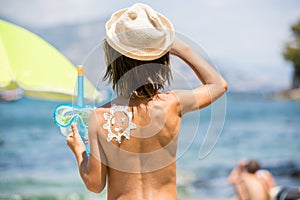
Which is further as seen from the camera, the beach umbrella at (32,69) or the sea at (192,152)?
the sea at (192,152)

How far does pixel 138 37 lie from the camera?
1459mm

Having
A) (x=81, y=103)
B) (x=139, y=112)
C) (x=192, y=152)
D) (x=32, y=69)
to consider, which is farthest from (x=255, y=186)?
(x=139, y=112)

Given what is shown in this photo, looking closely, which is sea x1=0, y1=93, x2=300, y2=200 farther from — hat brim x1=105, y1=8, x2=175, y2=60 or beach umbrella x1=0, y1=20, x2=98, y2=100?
hat brim x1=105, y1=8, x2=175, y2=60

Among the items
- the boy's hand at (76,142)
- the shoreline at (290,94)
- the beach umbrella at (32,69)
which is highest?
the boy's hand at (76,142)

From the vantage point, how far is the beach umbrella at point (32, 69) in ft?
10.8

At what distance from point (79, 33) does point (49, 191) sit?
1.46m

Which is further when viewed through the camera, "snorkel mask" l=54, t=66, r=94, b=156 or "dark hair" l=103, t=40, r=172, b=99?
"snorkel mask" l=54, t=66, r=94, b=156

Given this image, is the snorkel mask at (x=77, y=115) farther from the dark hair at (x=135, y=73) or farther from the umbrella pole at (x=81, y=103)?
the dark hair at (x=135, y=73)

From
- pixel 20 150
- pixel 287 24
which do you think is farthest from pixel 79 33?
pixel 287 24

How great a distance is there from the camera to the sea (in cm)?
531

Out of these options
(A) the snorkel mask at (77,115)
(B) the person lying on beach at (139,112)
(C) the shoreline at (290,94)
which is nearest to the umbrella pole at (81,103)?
(A) the snorkel mask at (77,115)

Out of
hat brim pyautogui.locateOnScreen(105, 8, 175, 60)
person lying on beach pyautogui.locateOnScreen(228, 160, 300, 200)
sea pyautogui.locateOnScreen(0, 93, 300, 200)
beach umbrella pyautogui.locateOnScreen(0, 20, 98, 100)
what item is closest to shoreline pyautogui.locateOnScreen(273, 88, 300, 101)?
sea pyautogui.locateOnScreen(0, 93, 300, 200)

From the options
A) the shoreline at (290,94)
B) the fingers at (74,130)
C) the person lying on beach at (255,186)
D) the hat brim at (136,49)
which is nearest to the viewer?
the hat brim at (136,49)

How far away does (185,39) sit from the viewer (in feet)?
5.00
